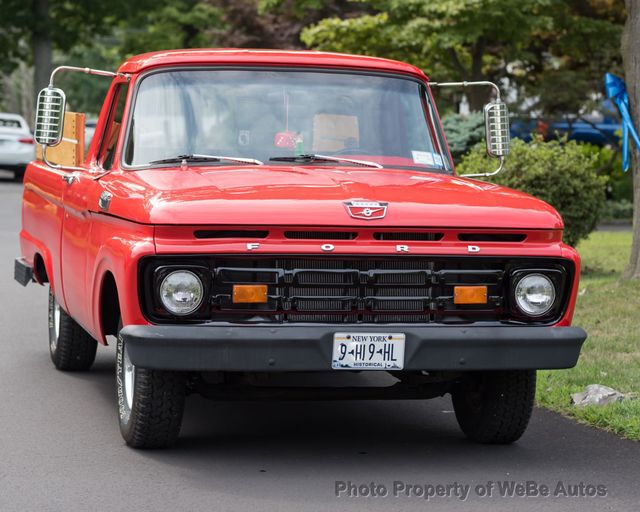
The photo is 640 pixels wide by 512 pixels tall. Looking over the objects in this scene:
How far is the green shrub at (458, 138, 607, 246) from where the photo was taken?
15086 millimetres

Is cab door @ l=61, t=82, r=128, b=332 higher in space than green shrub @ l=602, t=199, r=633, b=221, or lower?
higher

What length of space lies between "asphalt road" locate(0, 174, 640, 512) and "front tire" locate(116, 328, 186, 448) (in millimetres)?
97

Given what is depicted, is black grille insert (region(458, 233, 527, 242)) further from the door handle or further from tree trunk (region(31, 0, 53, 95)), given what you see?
tree trunk (region(31, 0, 53, 95))

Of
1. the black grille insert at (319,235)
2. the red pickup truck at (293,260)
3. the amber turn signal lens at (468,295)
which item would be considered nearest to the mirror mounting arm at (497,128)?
the red pickup truck at (293,260)

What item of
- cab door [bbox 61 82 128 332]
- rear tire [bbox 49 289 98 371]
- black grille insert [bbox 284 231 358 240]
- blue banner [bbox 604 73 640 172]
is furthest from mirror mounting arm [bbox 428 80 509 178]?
blue banner [bbox 604 73 640 172]

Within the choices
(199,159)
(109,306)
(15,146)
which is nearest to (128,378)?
(109,306)

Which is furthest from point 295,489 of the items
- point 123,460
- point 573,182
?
point 573,182

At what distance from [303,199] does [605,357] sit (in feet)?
13.6

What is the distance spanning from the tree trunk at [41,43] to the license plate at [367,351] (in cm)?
3926

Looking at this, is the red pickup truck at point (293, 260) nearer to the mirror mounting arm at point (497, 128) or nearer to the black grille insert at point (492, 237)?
the black grille insert at point (492, 237)

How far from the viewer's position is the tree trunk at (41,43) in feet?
147

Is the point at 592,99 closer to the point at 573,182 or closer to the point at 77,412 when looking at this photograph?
the point at 573,182

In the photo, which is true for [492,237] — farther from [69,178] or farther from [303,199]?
[69,178]

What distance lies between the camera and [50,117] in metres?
7.93
